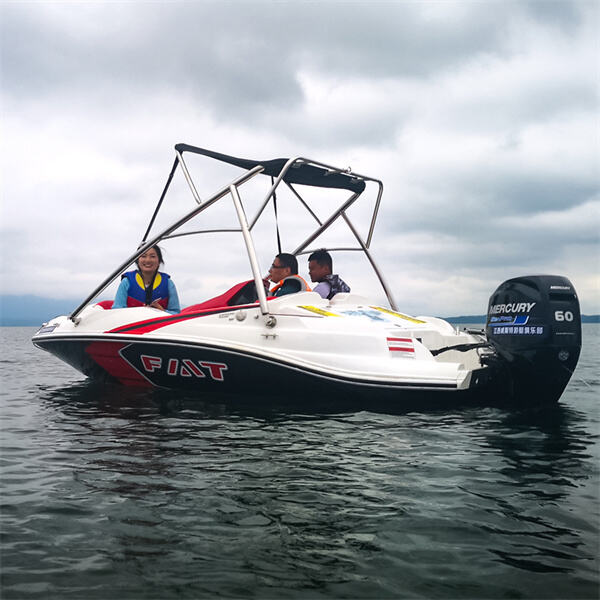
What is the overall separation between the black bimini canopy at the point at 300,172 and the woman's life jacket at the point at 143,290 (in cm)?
181

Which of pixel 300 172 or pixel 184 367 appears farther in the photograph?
pixel 300 172

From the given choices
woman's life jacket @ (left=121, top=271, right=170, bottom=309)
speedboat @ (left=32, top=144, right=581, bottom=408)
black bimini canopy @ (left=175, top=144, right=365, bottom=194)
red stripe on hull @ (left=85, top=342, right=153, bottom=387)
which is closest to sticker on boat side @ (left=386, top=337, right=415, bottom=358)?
speedboat @ (left=32, top=144, right=581, bottom=408)

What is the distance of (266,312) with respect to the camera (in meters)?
6.09

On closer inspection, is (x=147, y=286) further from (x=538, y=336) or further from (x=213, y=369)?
(x=538, y=336)

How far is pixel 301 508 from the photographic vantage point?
2.99m

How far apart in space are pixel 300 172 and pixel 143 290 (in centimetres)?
283

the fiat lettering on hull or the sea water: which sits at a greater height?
the fiat lettering on hull

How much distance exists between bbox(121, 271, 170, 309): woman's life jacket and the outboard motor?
15.0 feet

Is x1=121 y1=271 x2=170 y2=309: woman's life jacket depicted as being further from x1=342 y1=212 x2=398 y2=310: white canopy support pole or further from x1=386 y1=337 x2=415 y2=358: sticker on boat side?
x1=386 y1=337 x2=415 y2=358: sticker on boat side

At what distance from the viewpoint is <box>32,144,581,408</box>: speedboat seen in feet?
17.6

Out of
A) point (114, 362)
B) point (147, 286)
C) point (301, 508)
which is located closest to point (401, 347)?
point (301, 508)

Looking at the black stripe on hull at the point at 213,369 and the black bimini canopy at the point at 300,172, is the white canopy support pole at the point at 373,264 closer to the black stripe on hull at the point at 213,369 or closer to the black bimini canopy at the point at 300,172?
the black bimini canopy at the point at 300,172

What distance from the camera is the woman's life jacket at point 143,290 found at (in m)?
7.76

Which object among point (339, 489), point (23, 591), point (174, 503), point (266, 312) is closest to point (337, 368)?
point (266, 312)
